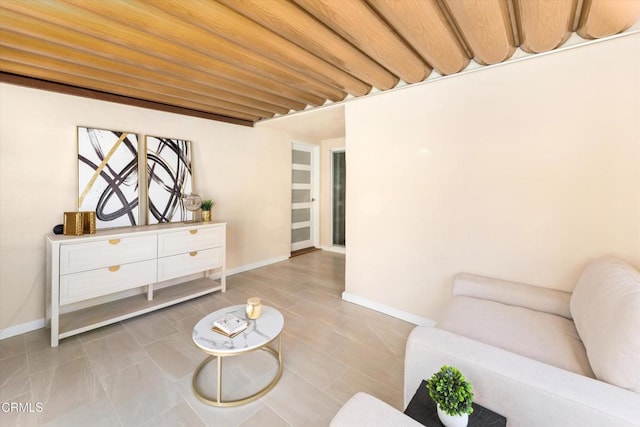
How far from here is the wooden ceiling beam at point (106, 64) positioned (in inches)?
68.5

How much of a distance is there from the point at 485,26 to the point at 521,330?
1.85 metres

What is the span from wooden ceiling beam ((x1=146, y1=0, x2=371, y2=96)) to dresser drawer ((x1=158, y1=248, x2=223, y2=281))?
225 cm

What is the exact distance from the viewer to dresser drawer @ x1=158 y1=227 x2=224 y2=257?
2.78 meters

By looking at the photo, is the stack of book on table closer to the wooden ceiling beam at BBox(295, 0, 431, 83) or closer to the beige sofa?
the beige sofa

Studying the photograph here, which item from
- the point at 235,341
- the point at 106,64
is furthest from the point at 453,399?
the point at 106,64

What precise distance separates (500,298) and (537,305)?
0.21 meters

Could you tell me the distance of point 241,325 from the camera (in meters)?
1.73

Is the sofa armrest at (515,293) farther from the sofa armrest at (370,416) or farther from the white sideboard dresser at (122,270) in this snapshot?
the white sideboard dresser at (122,270)

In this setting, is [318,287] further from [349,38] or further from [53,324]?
[349,38]

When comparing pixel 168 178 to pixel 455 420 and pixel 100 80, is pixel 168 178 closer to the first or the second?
pixel 100 80

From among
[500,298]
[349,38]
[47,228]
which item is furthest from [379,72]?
[47,228]

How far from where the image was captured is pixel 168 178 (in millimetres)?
3199

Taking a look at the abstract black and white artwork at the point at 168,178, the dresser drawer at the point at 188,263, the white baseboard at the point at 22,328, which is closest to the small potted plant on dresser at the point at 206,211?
the abstract black and white artwork at the point at 168,178

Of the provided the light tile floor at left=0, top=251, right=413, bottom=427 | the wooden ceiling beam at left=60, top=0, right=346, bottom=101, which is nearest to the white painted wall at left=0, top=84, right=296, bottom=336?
the light tile floor at left=0, top=251, right=413, bottom=427
